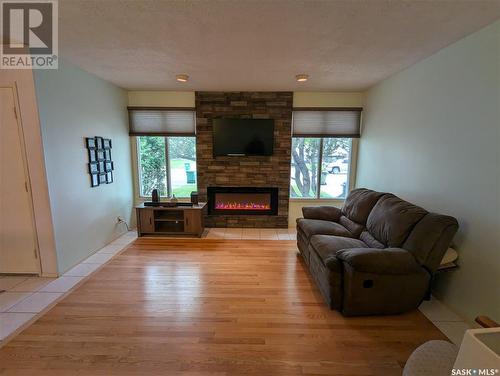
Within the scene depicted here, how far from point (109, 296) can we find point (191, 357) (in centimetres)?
123

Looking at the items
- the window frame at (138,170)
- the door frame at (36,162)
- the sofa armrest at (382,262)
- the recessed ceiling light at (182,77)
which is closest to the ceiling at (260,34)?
A: the recessed ceiling light at (182,77)

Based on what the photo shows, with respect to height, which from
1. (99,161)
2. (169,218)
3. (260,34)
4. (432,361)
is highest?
(260,34)

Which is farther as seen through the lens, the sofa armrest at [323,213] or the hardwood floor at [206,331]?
the sofa armrest at [323,213]

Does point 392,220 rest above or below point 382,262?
above

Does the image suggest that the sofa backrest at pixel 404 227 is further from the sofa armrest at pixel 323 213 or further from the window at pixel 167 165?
the window at pixel 167 165

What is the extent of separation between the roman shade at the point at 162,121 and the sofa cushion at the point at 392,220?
3.35 meters

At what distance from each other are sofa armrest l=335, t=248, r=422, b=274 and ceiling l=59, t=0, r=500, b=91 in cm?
189

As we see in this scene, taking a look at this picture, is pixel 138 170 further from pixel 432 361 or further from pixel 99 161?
pixel 432 361

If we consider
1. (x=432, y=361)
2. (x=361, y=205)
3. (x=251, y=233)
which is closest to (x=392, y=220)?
(x=361, y=205)

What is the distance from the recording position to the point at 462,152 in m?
2.20

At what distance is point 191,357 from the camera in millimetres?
1762

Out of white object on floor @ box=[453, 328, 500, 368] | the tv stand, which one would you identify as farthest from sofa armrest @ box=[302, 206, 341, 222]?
white object on floor @ box=[453, 328, 500, 368]

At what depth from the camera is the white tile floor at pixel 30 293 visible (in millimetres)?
2096

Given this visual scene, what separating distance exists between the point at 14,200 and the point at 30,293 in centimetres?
102
